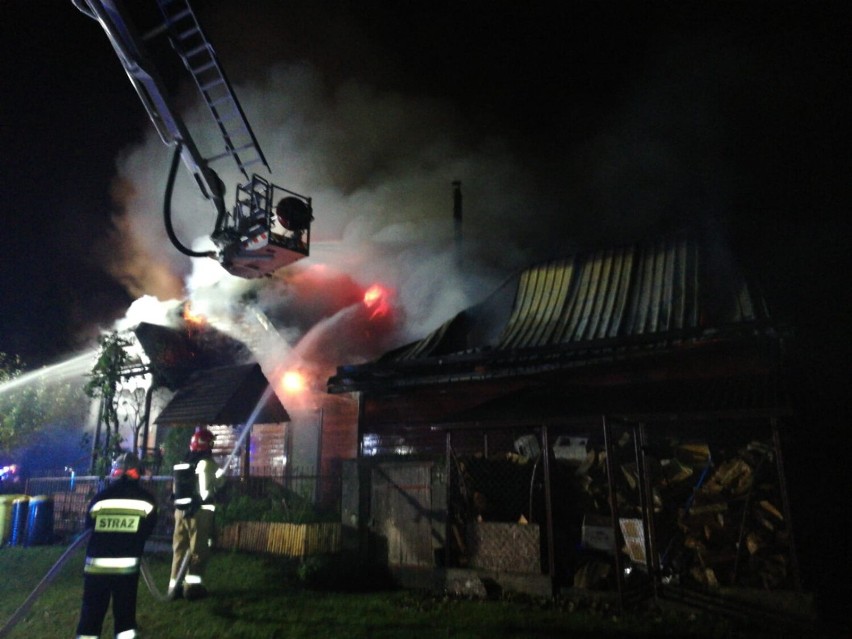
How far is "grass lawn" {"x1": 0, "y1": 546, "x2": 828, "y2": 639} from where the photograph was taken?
17.8 ft

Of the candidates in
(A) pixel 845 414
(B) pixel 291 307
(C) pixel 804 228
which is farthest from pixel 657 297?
(B) pixel 291 307

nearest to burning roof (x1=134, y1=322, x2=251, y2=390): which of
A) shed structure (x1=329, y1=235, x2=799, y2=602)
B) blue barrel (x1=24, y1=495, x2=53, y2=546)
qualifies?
blue barrel (x1=24, y1=495, x2=53, y2=546)

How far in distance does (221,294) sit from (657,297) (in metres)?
15.2

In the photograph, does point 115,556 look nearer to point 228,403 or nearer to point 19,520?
point 228,403

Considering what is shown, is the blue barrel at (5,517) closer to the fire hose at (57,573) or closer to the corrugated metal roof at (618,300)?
the fire hose at (57,573)

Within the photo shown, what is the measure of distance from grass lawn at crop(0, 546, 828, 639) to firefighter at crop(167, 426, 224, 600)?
0.23 meters

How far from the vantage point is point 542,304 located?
39.1 feet

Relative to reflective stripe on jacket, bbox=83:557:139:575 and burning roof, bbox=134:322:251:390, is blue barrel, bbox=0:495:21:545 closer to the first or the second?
burning roof, bbox=134:322:251:390

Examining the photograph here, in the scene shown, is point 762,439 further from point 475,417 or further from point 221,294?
point 221,294

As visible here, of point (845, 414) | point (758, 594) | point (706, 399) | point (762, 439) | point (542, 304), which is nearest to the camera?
point (758, 594)

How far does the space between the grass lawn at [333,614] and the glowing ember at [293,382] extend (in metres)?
7.62

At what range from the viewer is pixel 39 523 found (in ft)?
37.9

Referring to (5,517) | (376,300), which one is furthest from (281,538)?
(376,300)

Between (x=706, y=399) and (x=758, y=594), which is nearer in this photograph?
(x=758, y=594)
